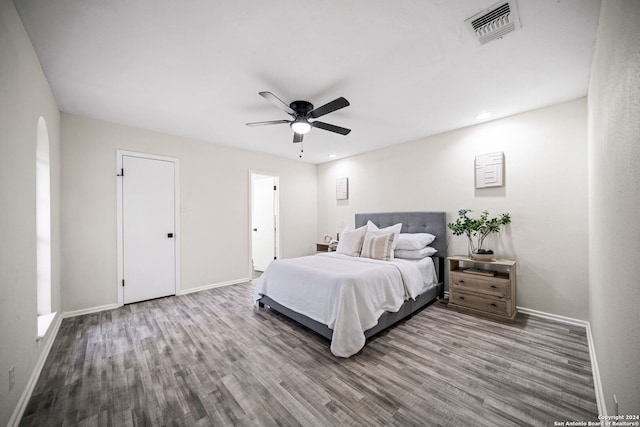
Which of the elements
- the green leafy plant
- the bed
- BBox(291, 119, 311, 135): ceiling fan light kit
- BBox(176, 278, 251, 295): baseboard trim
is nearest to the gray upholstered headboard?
the bed

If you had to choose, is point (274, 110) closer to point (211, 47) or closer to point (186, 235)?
point (211, 47)

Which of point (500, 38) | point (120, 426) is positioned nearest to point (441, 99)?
point (500, 38)

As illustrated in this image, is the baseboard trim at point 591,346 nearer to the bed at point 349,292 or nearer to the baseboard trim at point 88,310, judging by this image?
the bed at point 349,292

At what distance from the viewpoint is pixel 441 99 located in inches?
108

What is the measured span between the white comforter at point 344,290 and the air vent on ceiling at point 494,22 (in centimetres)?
217

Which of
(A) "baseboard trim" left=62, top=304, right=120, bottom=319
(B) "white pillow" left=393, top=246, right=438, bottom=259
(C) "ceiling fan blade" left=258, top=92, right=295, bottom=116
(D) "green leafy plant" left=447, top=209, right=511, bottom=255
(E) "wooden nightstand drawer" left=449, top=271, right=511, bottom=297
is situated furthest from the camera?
(B) "white pillow" left=393, top=246, right=438, bottom=259

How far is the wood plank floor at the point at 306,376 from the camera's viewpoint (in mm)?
1521

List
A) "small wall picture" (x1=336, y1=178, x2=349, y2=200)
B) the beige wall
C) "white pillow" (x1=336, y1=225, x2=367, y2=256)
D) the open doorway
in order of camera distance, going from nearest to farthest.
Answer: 1. the beige wall
2. "white pillow" (x1=336, y1=225, x2=367, y2=256)
3. "small wall picture" (x1=336, y1=178, x2=349, y2=200)
4. the open doorway

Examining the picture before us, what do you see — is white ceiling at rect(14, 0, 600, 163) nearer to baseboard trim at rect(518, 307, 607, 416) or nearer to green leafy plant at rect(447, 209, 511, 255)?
green leafy plant at rect(447, 209, 511, 255)

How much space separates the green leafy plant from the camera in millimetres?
3191

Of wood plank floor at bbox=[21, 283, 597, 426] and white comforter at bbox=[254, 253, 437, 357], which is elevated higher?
white comforter at bbox=[254, 253, 437, 357]

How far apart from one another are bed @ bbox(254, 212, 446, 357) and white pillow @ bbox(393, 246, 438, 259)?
87 millimetres

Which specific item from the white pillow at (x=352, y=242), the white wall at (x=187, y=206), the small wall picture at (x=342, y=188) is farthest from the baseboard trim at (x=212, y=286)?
the small wall picture at (x=342, y=188)

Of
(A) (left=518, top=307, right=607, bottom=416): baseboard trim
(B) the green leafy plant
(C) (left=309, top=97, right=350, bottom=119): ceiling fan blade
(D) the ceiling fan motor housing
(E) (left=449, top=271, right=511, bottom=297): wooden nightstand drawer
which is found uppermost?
(D) the ceiling fan motor housing
